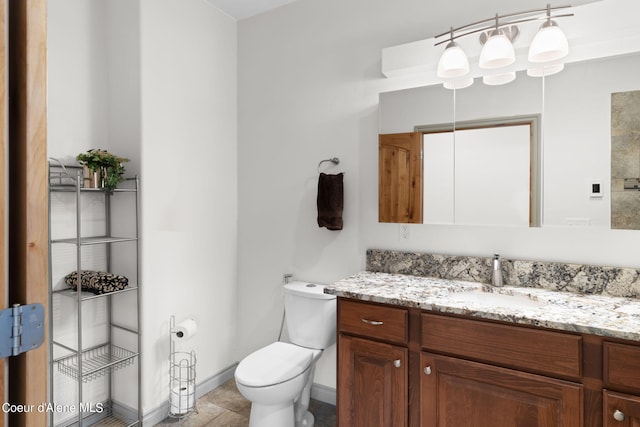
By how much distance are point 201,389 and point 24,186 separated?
2.15 metres

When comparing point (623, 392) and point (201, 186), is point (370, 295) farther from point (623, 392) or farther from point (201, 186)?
point (201, 186)

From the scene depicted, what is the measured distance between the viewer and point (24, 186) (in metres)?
0.79

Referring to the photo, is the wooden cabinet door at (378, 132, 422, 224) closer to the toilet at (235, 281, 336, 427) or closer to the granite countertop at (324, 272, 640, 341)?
the granite countertop at (324, 272, 640, 341)

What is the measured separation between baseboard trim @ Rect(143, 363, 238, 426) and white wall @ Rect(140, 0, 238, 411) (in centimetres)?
4

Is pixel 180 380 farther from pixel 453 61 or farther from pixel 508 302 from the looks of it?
pixel 453 61

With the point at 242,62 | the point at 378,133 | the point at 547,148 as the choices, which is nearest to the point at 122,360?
the point at 378,133

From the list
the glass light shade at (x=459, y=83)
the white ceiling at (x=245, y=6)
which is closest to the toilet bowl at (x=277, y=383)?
the glass light shade at (x=459, y=83)

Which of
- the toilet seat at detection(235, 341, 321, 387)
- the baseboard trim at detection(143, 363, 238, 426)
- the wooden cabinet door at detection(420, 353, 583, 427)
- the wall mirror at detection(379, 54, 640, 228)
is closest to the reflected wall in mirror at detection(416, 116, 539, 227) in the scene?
the wall mirror at detection(379, 54, 640, 228)

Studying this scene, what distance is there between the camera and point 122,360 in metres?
2.06

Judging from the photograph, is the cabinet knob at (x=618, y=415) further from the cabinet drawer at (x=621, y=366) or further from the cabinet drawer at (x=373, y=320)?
the cabinet drawer at (x=373, y=320)

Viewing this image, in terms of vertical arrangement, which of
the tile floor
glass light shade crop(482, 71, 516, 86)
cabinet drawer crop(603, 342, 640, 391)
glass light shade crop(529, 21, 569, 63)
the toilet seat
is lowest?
the tile floor

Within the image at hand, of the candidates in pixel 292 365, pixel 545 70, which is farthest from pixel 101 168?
pixel 545 70

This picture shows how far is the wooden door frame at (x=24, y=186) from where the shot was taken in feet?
2.61

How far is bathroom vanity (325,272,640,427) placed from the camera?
1286 mm
